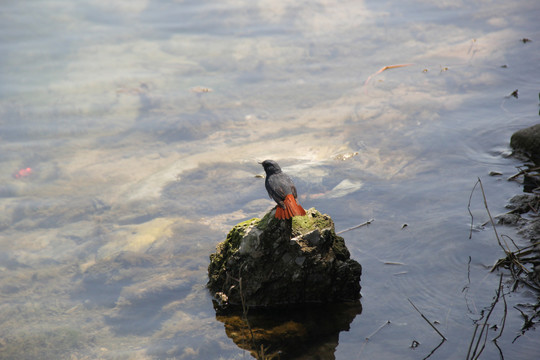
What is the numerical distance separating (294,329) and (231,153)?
3.36 metres

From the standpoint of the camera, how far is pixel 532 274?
4.11m

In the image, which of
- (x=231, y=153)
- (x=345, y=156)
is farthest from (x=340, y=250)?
(x=231, y=153)

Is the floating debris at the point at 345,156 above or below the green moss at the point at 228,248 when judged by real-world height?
below

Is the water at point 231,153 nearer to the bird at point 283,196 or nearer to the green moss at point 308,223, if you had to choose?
the green moss at point 308,223

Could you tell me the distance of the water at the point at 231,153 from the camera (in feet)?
13.9

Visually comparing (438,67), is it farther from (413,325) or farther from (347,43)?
(413,325)

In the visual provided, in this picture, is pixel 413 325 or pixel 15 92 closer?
pixel 413 325

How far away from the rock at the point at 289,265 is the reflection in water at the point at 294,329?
103mm

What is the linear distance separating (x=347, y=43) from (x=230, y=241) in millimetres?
6455

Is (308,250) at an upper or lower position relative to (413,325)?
upper

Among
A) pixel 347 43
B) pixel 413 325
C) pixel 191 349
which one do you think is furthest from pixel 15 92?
pixel 413 325

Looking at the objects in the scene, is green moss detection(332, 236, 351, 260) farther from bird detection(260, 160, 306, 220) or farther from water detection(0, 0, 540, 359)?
bird detection(260, 160, 306, 220)

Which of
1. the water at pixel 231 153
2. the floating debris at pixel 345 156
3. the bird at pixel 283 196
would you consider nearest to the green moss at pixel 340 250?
the water at pixel 231 153

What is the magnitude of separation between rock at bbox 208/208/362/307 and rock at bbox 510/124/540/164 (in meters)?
2.87
